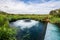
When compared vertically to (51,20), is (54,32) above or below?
below

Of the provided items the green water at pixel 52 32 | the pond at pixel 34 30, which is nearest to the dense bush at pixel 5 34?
the pond at pixel 34 30

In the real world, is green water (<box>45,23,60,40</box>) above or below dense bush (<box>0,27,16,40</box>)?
below

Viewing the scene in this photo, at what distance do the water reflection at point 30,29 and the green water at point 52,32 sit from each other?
0.10 m

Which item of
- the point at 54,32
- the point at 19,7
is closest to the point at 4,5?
the point at 19,7

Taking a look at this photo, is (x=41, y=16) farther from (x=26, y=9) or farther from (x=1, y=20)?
(x=1, y=20)

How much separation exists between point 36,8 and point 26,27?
491 millimetres

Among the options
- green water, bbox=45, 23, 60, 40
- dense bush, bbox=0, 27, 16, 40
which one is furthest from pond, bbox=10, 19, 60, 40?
dense bush, bbox=0, 27, 16, 40

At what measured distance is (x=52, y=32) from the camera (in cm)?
419

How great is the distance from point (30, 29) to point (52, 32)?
1.65 feet

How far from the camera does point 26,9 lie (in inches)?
165

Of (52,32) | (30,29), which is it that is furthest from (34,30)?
(52,32)

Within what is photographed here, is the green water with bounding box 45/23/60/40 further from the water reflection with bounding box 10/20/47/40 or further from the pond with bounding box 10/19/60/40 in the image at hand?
the water reflection with bounding box 10/20/47/40

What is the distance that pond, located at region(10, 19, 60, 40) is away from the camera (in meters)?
3.94

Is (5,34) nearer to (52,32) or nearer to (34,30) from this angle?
(34,30)
